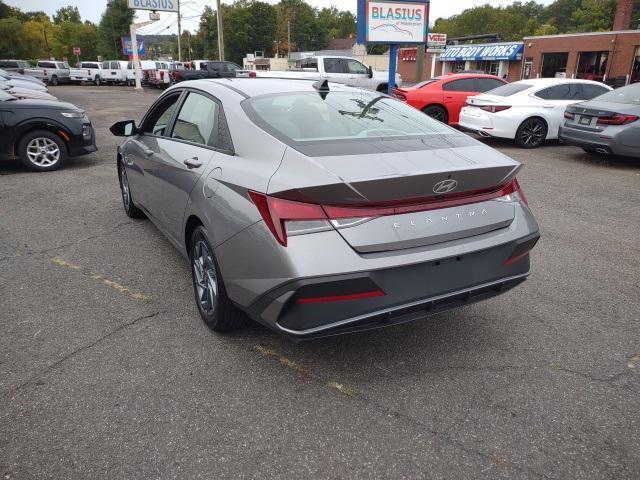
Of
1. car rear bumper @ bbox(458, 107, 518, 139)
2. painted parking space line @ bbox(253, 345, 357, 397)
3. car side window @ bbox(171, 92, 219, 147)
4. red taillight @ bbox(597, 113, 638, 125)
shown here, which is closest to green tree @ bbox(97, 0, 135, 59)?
car rear bumper @ bbox(458, 107, 518, 139)

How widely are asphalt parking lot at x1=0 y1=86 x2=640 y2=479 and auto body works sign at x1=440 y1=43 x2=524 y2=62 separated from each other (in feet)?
142

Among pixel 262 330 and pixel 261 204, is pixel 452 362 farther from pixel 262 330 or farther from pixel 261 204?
pixel 261 204

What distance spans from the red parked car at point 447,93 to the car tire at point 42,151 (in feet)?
26.1

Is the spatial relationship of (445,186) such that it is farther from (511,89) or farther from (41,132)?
(511,89)

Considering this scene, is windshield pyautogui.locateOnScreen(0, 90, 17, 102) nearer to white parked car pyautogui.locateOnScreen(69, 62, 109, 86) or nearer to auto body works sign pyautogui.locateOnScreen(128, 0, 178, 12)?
auto body works sign pyautogui.locateOnScreen(128, 0, 178, 12)

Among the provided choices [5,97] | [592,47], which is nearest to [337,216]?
[5,97]

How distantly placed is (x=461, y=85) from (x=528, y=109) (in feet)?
8.31

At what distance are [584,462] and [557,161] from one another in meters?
8.51

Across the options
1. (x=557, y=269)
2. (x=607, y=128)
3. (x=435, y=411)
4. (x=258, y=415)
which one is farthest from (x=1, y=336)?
(x=607, y=128)

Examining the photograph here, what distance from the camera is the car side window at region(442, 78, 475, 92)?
41.9 feet

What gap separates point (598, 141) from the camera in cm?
882

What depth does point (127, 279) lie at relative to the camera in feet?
13.9

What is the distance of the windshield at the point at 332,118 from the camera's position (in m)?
3.07

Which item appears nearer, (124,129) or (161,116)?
(161,116)
